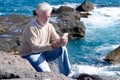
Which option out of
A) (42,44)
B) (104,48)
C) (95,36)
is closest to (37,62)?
(42,44)

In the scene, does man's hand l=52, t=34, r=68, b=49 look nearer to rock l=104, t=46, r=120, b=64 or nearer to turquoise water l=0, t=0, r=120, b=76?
turquoise water l=0, t=0, r=120, b=76

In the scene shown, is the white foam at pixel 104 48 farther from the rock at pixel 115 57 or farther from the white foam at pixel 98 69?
the white foam at pixel 98 69

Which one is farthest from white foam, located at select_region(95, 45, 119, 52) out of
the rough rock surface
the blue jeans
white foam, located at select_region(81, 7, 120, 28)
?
the rough rock surface

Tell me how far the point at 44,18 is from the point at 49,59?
3.17 ft

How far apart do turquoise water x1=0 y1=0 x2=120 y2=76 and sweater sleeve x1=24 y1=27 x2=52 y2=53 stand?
13.3 metres

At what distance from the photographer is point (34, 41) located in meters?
8.04

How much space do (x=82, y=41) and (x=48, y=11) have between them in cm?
2332

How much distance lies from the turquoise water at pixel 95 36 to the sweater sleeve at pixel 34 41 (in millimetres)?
13281

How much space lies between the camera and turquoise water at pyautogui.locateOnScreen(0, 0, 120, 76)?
76.4ft

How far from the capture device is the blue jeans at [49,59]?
8133 millimetres

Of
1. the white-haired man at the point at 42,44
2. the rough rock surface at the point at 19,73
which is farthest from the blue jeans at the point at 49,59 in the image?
the rough rock surface at the point at 19,73

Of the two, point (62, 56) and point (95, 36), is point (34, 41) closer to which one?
point (62, 56)

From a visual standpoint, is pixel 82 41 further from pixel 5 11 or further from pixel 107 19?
pixel 5 11

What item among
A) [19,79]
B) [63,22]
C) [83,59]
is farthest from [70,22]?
[19,79]
